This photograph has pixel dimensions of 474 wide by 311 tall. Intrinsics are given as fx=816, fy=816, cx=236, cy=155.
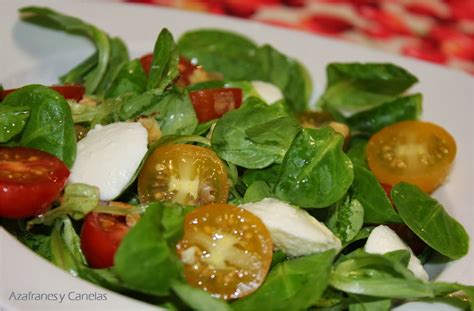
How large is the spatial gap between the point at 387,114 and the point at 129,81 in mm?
810

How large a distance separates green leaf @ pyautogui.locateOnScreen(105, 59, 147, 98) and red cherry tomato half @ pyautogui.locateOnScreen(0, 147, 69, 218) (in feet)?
1.73

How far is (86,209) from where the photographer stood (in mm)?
1816

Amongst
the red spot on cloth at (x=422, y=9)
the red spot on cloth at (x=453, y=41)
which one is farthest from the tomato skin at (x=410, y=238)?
the red spot on cloth at (x=422, y=9)

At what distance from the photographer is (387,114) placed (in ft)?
8.40

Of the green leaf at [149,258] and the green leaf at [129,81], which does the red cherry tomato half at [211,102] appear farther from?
the green leaf at [149,258]

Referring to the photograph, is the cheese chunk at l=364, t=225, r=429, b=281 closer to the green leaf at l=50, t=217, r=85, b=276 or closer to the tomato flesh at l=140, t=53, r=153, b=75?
the green leaf at l=50, t=217, r=85, b=276

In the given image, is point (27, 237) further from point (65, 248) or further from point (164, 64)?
point (164, 64)

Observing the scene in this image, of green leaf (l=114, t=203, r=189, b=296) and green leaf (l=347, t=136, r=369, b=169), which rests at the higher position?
green leaf (l=114, t=203, r=189, b=296)

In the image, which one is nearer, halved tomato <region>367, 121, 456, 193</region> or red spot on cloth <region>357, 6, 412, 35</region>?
halved tomato <region>367, 121, 456, 193</region>

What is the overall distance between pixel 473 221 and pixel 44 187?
114cm

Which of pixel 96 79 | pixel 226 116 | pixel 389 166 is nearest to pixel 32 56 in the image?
pixel 96 79

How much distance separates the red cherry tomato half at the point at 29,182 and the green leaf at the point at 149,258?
285 mm

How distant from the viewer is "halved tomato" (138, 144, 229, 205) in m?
1.91

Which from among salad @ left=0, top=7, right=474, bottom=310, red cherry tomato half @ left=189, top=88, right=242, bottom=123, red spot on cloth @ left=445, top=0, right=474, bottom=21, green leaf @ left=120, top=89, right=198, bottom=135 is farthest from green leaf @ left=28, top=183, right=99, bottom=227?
red spot on cloth @ left=445, top=0, right=474, bottom=21
